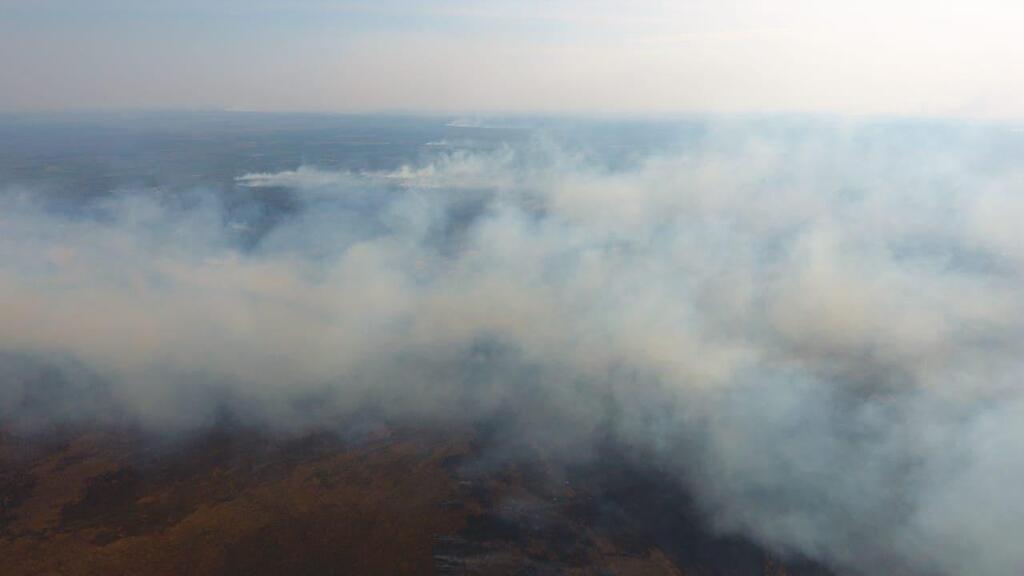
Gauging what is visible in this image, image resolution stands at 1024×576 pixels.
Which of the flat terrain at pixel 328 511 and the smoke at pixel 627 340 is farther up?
the smoke at pixel 627 340

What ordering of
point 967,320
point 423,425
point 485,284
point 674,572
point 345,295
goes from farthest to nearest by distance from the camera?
1. point 485,284
2. point 345,295
3. point 967,320
4. point 423,425
5. point 674,572

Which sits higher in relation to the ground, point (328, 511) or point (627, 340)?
point (627, 340)

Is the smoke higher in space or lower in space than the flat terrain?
higher

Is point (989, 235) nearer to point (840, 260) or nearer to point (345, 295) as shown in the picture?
point (840, 260)

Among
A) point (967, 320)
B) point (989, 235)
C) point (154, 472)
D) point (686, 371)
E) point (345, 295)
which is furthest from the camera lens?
point (989, 235)

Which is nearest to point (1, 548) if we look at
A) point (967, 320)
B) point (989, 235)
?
point (967, 320)

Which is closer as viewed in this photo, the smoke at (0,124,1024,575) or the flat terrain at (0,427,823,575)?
the flat terrain at (0,427,823,575)

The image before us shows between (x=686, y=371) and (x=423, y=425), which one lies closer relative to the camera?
(x=423, y=425)


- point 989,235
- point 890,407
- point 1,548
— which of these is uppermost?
point 989,235
